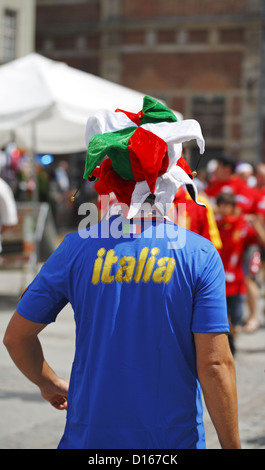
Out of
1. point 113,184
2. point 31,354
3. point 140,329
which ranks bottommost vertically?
point 31,354

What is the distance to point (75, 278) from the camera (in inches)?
96.8

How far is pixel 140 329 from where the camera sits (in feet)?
7.80

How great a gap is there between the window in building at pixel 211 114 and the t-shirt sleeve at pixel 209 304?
26437 millimetres

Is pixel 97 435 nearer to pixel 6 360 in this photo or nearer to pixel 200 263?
pixel 200 263

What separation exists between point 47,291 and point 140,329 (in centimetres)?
33

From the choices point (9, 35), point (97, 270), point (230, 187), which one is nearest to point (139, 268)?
point (97, 270)

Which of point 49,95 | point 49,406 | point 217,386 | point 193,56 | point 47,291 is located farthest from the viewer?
point 193,56

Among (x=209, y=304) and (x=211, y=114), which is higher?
(x=209, y=304)

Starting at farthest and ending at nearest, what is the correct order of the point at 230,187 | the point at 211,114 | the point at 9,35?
the point at 211,114 → the point at 9,35 → the point at 230,187

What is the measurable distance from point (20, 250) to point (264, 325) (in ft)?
11.3

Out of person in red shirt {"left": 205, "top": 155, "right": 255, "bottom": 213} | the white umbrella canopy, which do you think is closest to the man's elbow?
person in red shirt {"left": 205, "top": 155, "right": 255, "bottom": 213}

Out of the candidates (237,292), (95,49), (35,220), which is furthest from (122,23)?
(237,292)

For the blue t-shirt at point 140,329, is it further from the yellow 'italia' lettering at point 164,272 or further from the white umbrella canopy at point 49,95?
the white umbrella canopy at point 49,95

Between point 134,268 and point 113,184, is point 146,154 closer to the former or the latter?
point 113,184
